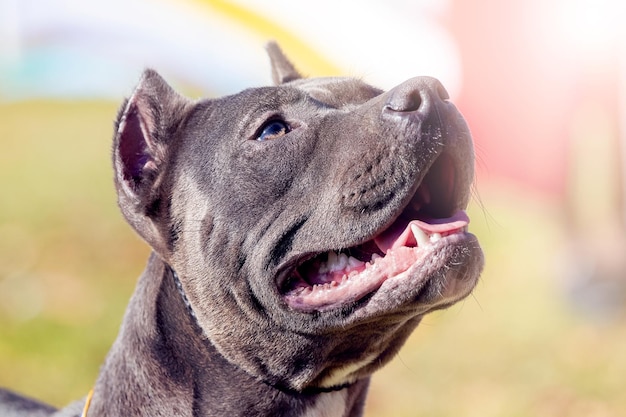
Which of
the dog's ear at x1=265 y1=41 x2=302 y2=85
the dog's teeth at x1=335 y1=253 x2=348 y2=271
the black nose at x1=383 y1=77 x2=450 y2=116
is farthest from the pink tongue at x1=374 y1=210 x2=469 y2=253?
the dog's ear at x1=265 y1=41 x2=302 y2=85

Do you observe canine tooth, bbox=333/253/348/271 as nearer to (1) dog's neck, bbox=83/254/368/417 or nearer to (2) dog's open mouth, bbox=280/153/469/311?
(2) dog's open mouth, bbox=280/153/469/311

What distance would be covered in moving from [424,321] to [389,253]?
18.1 feet

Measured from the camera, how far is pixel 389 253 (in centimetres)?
309

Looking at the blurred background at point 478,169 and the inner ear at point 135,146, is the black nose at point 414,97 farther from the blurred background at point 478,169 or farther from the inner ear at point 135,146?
the blurred background at point 478,169

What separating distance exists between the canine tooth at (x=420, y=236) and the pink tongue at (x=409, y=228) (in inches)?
0.5

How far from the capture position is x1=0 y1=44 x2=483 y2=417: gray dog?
305 cm

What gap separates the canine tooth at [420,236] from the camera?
3035mm

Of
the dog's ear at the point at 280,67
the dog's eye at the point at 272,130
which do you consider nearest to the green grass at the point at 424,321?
the dog's ear at the point at 280,67

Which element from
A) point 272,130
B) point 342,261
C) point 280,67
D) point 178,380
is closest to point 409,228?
point 342,261

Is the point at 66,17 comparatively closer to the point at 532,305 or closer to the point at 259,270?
the point at 532,305

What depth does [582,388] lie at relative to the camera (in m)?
7.45

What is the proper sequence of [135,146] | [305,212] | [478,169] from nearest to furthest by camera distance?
[305,212] → [135,146] → [478,169]

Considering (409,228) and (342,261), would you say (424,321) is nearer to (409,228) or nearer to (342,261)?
(342,261)

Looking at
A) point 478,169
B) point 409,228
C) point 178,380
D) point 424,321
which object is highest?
point 409,228
